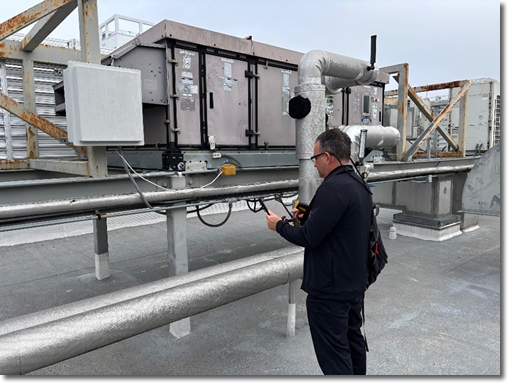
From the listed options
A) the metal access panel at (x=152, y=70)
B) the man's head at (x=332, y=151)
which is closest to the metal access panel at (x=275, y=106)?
the metal access panel at (x=152, y=70)

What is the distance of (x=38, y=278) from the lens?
4.96 m

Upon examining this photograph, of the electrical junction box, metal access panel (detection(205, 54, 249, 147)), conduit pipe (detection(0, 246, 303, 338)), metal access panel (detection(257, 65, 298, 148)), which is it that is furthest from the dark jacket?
metal access panel (detection(257, 65, 298, 148))

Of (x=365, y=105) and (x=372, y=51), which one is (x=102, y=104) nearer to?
(x=372, y=51)

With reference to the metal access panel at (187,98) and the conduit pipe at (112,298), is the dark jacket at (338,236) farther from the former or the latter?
the metal access panel at (187,98)

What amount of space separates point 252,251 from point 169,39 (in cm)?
405

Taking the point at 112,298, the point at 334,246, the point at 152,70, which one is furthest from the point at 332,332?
the point at 152,70

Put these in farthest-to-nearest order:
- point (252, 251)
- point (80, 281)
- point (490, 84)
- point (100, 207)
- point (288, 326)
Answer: point (490, 84), point (252, 251), point (80, 281), point (288, 326), point (100, 207)

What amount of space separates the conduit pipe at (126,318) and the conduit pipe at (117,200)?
2.57ft

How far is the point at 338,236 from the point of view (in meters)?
2.03

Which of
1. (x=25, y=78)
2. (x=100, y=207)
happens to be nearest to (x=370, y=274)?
(x=100, y=207)

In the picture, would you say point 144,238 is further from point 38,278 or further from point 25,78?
point 25,78

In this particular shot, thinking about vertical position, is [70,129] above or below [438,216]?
above

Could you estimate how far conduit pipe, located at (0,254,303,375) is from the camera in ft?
6.18

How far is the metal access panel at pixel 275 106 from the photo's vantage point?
3.91m
